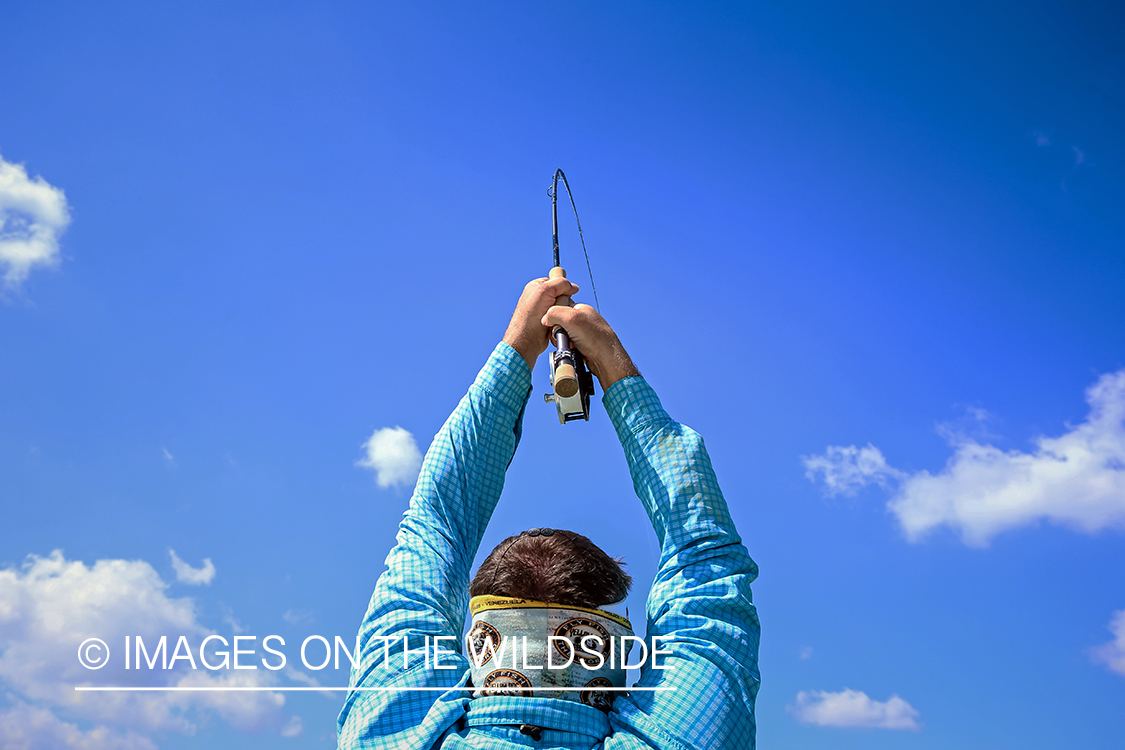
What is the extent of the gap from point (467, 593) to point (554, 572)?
0.50 m

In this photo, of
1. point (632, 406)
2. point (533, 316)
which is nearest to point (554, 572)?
point (632, 406)

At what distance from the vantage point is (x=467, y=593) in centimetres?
333

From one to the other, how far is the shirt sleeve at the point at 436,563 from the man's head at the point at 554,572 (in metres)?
0.19

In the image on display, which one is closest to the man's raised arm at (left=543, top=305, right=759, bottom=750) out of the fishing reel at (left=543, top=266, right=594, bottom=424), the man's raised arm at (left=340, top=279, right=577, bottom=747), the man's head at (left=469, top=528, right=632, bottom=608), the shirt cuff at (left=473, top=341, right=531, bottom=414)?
the fishing reel at (left=543, top=266, right=594, bottom=424)

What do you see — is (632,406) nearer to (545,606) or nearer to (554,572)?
(554,572)

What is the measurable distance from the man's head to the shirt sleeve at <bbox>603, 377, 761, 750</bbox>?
0.22 m

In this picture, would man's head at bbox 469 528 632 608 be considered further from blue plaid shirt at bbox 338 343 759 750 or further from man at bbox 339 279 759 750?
blue plaid shirt at bbox 338 343 759 750

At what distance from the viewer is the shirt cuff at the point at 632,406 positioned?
351 cm

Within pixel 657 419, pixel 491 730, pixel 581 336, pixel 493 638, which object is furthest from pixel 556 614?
pixel 581 336

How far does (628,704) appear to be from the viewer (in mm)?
2875

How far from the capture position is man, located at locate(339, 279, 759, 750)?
2.73m

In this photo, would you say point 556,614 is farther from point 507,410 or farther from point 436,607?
point 507,410

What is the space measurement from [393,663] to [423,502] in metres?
0.69

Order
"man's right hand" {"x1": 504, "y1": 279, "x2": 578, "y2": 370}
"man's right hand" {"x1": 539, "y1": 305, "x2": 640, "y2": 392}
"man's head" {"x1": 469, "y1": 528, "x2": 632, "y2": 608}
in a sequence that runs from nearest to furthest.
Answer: "man's head" {"x1": 469, "y1": 528, "x2": 632, "y2": 608} → "man's right hand" {"x1": 539, "y1": 305, "x2": 640, "y2": 392} → "man's right hand" {"x1": 504, "y1": 279, "x2": 578, "y2": 370}
